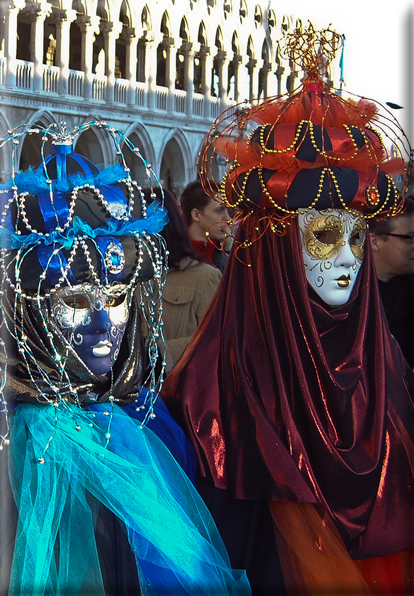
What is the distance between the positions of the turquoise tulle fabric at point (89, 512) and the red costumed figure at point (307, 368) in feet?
0.70

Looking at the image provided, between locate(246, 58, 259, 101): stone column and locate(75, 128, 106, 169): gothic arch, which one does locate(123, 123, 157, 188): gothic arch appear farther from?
locate(246, 58, 259, 101): stone column

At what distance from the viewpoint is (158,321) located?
168 centimetres

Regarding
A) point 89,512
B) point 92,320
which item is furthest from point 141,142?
point 89,512

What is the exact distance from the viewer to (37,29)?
18.9ft

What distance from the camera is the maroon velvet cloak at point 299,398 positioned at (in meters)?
1.71

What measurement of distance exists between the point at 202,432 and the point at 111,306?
1.40 feet

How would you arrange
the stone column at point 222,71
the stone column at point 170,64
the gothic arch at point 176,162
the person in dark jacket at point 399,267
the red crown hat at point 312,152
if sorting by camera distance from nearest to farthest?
the red crown hat at point 312,152 < the person in dark jacket at point 399,267 < the stone column at point 222,71 < the stone column at point 170,64 < the gothic arch at point 176,162

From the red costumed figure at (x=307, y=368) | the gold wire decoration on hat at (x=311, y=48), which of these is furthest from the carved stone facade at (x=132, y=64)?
the red costumed figure at (x=307, y=368)

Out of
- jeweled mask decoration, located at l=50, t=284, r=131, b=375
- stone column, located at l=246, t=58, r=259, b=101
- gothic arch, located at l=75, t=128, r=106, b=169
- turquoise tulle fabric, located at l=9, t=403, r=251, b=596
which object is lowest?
turquoise tulle fabric, located at l=9, t=403, r=251, b=596

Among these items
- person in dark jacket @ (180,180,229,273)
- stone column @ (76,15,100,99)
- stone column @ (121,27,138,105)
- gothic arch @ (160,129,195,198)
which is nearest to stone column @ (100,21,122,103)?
stone column @ (76,15,100,99)

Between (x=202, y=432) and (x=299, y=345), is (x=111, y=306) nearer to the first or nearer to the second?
(x=202, y=432)

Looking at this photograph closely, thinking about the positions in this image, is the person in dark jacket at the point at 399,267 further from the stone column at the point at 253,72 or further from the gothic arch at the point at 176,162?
the gothic arch at the point at 176,162

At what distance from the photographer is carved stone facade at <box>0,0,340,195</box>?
19.0 ft

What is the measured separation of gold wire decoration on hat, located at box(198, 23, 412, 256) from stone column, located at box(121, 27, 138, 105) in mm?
5564
